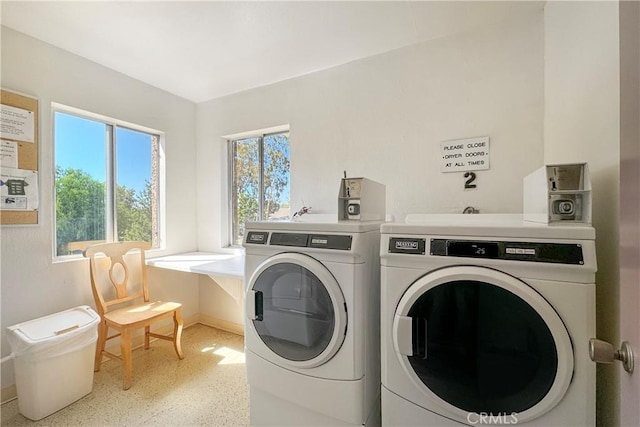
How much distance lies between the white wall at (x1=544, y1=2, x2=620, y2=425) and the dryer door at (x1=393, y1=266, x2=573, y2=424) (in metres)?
0.12

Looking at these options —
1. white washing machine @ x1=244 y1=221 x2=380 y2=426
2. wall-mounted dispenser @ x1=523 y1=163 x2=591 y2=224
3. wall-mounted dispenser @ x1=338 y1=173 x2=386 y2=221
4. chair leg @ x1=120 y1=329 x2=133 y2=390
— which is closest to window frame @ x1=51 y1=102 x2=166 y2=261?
chair leg @ x1=120 y1=329 x2=133 y2=390

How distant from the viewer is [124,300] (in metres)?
2.24

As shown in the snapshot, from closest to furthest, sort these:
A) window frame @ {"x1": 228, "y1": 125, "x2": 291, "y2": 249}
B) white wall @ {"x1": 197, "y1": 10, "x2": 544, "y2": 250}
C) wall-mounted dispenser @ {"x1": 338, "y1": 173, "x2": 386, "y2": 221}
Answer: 1. wall-mounted dispenser @ {"x1": 338, "y1": 173, "x2": 386, "y2": 221}
2. white wall @ {"x1": 197, "y1": 10, "x2": 544, "y2": 250}
3. window frame @ {"x1": 228, "y1": 125, "x2": 291, "y2": 249}

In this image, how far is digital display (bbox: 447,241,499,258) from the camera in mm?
897

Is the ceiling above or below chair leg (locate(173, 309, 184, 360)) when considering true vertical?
above

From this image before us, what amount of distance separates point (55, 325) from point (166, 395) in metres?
0.86

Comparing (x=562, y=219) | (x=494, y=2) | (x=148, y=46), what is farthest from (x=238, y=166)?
(x=562, y=219)

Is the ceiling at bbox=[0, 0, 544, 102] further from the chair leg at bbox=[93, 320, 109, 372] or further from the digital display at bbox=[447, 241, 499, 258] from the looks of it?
the chair leg at bbox=[93, 320, 109, 372]

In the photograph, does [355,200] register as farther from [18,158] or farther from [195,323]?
[195,323]

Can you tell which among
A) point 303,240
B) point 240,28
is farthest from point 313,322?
point 240,28

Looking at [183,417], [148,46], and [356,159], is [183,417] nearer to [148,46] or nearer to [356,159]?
[356,159]

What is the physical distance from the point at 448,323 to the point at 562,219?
0.56 m

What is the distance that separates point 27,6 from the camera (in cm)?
158

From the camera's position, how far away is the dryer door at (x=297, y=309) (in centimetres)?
115
